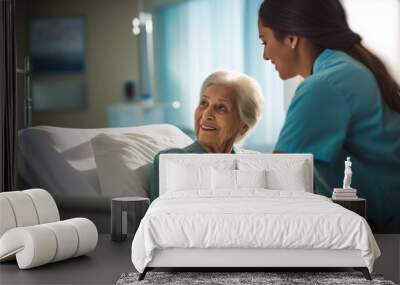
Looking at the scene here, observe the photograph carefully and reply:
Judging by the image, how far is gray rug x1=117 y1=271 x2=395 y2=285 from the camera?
16.4 feet

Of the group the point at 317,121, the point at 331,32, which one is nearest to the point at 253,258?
the point at 317,121

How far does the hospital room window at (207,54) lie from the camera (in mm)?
7188

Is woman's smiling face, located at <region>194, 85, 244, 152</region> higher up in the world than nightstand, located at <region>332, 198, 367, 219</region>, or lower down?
higher up

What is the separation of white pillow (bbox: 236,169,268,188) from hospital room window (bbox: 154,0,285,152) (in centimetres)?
61

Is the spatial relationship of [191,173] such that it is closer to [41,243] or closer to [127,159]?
[127,159]

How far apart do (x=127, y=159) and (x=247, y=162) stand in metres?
1.19

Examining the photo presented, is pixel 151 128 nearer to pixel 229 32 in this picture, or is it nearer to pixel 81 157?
pixel 81 157

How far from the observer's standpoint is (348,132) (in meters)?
7.01

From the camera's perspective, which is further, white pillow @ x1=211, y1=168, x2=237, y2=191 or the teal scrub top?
the teal scrub top

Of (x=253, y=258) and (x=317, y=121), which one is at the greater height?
(x=317, y=121)

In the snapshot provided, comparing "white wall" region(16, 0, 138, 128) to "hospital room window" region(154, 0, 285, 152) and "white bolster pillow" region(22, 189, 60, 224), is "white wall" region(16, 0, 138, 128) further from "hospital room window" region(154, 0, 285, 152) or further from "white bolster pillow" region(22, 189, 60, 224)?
"white bolster pillow" region(22, 189, 60, 224)

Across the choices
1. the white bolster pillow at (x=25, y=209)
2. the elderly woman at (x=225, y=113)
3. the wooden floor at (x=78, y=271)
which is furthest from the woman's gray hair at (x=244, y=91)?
the white bolster pillow at (x=25, y=209)

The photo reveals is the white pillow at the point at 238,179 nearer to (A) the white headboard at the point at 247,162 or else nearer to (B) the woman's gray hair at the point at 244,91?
(A) the white headboard at the point at 247,162

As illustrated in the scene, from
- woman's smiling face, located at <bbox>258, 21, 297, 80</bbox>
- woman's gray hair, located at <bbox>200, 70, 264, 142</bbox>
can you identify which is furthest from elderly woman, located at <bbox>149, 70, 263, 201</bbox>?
woman's smiling face, located at <bbox>258, 21, 297, 80</bbox>
